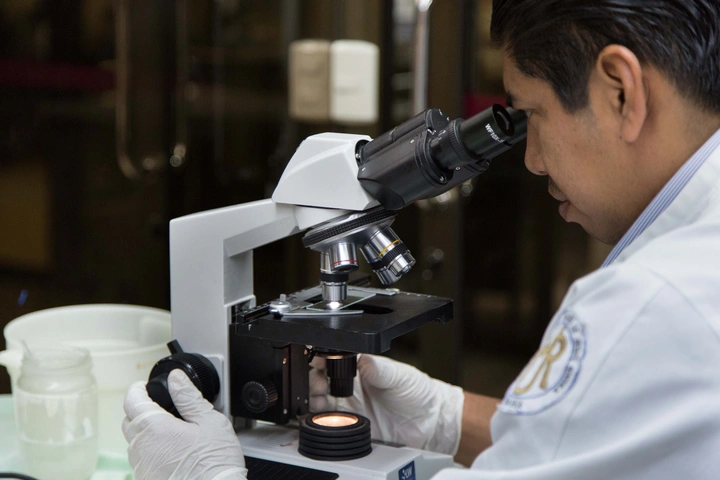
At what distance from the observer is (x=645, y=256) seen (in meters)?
0.82

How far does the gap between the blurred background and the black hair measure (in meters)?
1.42

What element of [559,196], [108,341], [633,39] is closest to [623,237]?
[559,196]

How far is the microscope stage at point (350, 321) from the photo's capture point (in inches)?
41.9

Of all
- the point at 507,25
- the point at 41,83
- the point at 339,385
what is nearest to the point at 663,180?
the point at 507,25

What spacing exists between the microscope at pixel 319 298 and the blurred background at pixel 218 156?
949mm

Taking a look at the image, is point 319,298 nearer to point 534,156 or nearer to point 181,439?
point 181,439

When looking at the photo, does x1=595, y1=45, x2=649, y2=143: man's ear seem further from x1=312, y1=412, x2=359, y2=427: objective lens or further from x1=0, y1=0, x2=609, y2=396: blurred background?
x1=0, y1=0, x2=609, y2=396: blurred background

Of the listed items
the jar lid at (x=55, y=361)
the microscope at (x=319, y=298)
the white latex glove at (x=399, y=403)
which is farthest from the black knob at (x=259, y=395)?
the jar lid at (x=55, y=361)

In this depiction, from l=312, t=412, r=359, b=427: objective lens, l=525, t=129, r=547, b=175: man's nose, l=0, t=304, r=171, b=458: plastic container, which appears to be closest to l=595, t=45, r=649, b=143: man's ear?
l=525, t=129, r=547, b=175: man's nose

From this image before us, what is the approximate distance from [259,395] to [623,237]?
546 millimetres

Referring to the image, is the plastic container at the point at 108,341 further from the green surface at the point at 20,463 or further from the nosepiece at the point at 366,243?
the nosepiece at the point at 366,243

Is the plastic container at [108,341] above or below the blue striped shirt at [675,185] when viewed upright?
below

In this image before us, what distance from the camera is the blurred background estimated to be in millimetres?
2016

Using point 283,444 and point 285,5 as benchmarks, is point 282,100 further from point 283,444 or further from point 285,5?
point 283,444
